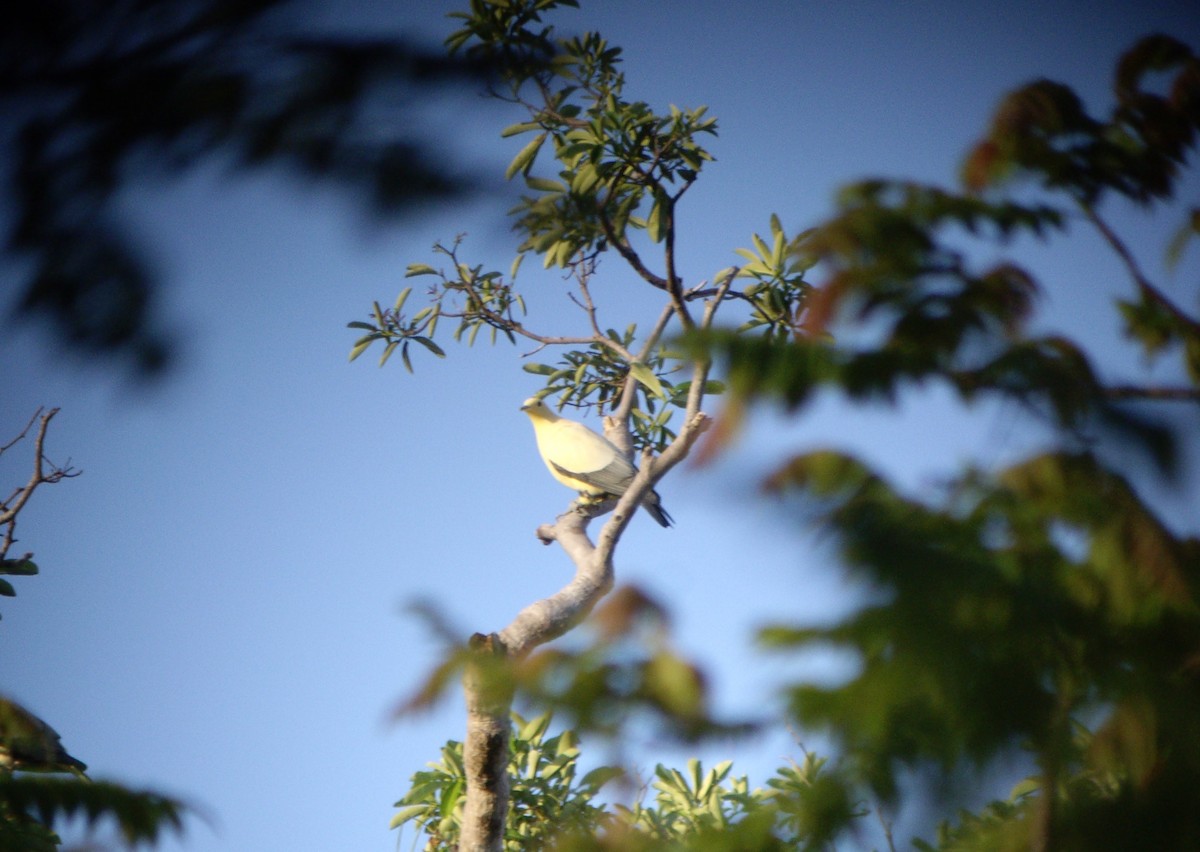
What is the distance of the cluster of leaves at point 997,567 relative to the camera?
34.6 inches

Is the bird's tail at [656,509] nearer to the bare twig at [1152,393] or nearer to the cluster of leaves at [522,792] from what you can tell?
the cluster of leaves at [522,792]

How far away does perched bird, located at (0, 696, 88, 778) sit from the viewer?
142 cm

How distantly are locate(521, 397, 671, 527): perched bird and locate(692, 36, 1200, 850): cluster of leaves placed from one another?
2968 mm

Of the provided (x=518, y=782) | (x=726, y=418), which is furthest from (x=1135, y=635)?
(x=518, y=782)

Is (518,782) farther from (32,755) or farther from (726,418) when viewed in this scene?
(726,418)

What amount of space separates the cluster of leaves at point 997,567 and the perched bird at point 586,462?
297 centimetres

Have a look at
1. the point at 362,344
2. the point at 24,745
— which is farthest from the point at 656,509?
the point at 24,745

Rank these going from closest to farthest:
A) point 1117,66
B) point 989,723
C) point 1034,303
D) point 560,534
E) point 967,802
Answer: point 989,723 → point 967,802 → point 1034,303 → point 1117,66 → point 560,534

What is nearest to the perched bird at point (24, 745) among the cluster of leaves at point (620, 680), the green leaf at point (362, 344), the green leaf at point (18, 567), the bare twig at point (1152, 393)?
the cluster of leaves at point (620, 680)

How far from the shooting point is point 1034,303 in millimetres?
1265

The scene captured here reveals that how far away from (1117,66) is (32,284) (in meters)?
1.57

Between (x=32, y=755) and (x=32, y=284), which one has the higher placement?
(x=32, y=284)

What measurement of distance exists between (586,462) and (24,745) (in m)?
2.93

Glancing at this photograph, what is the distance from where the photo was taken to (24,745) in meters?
1.54
